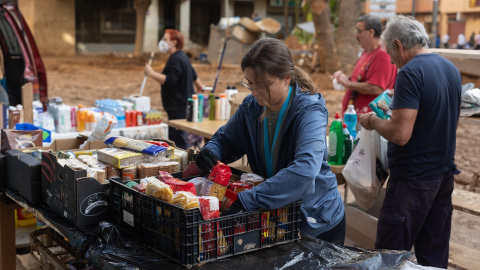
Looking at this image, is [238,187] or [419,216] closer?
[238,187]

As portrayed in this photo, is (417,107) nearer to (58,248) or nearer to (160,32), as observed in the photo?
(58,248)

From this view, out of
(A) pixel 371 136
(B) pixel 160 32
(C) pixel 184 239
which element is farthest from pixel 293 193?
(B) pixel 160 32

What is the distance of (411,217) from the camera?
378 cm

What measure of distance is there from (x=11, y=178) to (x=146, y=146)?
0.94 m

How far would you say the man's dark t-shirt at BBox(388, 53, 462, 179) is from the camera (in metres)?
3.55

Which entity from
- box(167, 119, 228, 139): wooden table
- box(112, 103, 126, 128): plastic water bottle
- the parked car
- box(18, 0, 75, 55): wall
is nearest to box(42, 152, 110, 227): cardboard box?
box(112, 103, 126, 128): plastic water bottle

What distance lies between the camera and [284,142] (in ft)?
9.37

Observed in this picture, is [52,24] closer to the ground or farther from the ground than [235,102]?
farther from the ground

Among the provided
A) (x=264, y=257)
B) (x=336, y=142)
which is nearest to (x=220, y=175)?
(x=264, y=257)

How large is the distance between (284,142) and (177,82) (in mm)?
4458

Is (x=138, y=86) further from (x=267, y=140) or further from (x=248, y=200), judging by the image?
(x=248, y=200)

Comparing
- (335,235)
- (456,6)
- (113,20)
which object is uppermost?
(456,6)

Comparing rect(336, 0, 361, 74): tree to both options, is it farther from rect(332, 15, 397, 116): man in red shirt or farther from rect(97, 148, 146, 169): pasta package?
rect(97, 148, 146, 169): pasta package

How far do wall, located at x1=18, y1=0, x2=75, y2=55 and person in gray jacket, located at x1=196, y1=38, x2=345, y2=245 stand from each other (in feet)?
82.6
